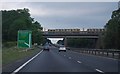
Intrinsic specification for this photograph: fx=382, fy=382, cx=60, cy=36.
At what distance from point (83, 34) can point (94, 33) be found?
4330mm

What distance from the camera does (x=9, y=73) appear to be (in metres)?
19.8

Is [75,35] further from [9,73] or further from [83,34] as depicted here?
[9,73]

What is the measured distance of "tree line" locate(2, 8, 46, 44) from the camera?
12799cm

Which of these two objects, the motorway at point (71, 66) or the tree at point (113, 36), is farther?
the tree at point (113, 36)

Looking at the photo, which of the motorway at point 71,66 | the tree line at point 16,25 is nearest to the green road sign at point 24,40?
the motorway at point 71,66

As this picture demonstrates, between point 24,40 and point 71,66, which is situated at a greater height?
point 24,40

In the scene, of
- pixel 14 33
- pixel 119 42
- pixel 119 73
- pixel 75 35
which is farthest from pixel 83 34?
pixel 119 73

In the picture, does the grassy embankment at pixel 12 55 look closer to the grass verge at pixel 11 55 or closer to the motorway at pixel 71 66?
the grass verge at pixel 11 55

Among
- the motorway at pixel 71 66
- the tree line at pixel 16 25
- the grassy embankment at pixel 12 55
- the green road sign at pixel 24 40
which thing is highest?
the tree line at pixel 16 25

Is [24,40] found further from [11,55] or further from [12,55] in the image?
[11,55]

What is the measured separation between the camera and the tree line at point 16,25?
127994 mm

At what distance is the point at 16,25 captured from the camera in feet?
422

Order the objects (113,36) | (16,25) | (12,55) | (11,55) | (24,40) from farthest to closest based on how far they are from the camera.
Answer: (16,25)
(113,36)
(24,40)
(12,55)
(11,55)

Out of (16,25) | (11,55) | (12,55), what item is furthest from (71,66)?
(16,25)
